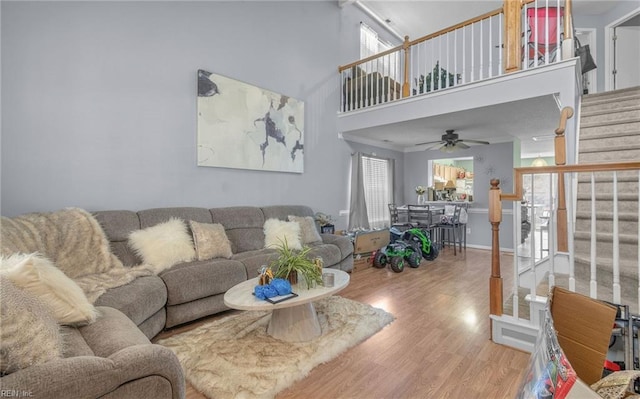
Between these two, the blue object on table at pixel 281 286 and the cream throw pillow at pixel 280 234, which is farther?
the cream throw pillow at pixel 280 234

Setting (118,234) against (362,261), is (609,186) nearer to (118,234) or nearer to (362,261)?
(362,261)

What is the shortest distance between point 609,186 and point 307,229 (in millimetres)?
3319

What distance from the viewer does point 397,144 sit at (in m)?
6.59

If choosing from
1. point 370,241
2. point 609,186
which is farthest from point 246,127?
point 609,186

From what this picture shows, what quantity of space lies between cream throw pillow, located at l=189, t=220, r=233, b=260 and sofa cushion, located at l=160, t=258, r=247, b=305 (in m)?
0.12

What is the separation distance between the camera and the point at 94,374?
96 centimetres

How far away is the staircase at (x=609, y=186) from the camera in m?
2.26

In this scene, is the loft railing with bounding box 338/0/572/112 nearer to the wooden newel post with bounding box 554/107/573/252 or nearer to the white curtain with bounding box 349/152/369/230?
the wooden newel post with bounding box 554/107/573/252

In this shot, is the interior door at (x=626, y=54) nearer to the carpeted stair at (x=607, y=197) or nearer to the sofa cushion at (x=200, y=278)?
the carpeted stair at (x=607, y=197)

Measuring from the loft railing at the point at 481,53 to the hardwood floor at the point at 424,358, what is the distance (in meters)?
2.77

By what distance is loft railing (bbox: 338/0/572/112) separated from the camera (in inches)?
131

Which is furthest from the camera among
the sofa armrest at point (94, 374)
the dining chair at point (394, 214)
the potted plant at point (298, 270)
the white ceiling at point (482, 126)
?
the dining chair at point (394, 214)

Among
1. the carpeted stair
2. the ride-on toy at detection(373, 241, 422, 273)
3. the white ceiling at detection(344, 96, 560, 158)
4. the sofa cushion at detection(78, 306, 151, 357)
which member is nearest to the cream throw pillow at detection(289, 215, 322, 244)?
the ride-on toy at detection(373, 241, 422, 273)

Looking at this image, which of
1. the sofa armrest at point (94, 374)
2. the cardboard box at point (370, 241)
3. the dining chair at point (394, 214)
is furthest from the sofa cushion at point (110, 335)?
the dining chair at point (394, 214)
